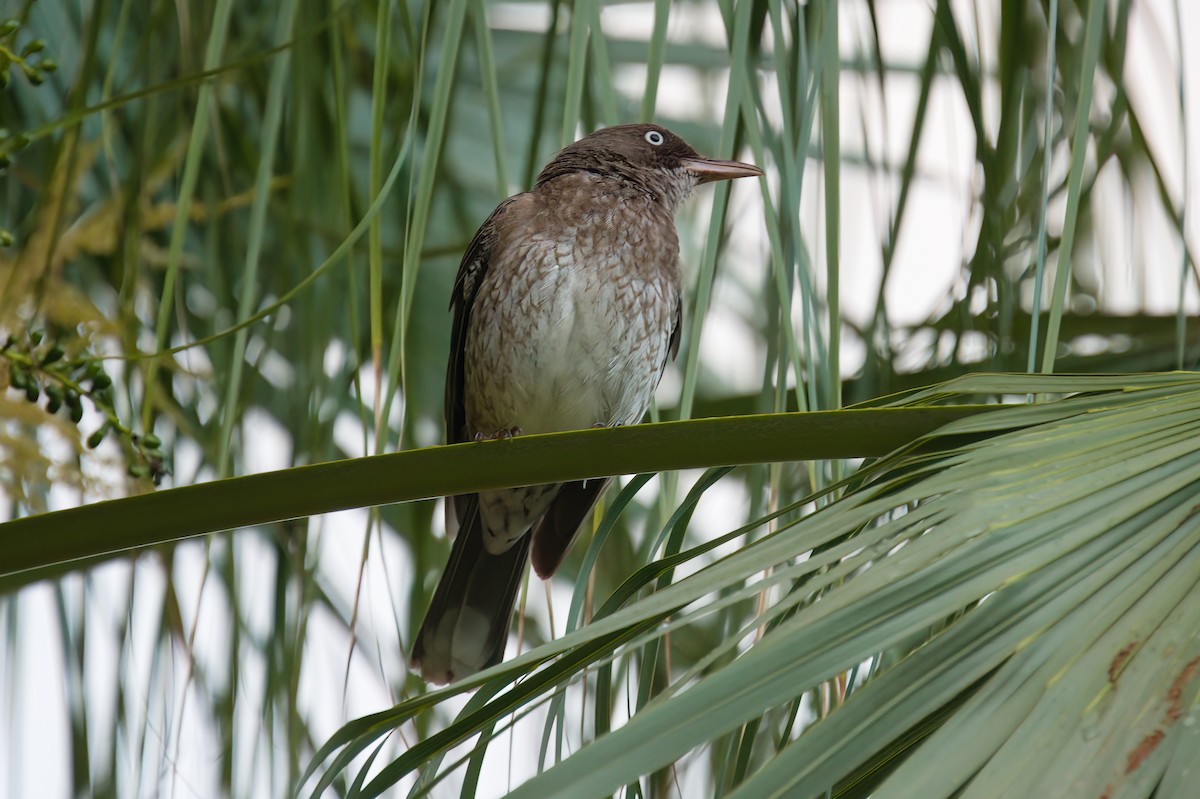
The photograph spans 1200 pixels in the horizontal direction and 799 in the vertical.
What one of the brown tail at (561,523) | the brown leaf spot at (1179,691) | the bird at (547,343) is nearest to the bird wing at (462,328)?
the bird at (547,343)

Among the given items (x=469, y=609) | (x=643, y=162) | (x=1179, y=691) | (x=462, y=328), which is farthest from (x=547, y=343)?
(x=1179, y=691)

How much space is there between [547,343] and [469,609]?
721 mm

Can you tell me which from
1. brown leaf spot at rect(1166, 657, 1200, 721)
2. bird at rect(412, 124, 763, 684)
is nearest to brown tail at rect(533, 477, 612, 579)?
bird at rect(412, 124, 763, 684)

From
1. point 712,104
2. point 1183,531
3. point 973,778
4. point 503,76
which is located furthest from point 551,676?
point 712,104

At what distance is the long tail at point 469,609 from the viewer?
10.8ft

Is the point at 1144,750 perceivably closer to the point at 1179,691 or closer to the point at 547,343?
the point at 1179,691

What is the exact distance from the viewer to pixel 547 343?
143 inches

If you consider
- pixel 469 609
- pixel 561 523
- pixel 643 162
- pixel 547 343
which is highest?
pixel 643 162

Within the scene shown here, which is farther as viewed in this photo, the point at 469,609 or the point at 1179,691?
the point at 469,609

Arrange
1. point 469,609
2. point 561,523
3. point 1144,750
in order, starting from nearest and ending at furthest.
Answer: point 1144,750 → point 469,609 → point 561,523

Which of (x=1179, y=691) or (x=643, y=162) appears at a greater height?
(x=643, y=162)

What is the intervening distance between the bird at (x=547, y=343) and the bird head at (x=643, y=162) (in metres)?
0.05

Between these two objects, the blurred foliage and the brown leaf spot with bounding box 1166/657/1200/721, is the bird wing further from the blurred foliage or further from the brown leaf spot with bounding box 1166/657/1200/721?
the brown leaf spot with bounding box 1166/657/1200/721

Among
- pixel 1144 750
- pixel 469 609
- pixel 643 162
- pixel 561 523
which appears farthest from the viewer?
pixel 643 162
